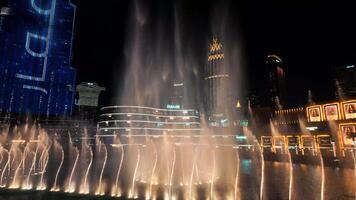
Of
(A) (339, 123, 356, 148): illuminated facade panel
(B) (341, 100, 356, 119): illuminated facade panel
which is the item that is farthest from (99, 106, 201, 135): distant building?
(A) (339, 123, 356, 148): illuminated facade panel

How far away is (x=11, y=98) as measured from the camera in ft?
287

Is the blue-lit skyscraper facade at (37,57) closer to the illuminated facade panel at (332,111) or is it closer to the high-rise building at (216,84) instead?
the high-rise building at (216,84)

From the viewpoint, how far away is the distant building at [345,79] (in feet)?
271

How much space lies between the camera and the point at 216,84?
175250 mm

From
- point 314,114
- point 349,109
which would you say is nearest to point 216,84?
point 314,114

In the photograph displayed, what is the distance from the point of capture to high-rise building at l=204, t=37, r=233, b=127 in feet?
547

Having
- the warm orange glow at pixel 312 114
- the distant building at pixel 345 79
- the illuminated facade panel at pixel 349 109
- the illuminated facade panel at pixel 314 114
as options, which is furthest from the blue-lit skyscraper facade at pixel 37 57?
the distant building at pixel 345 79

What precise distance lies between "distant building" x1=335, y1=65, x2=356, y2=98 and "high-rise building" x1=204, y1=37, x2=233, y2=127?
7781 cm

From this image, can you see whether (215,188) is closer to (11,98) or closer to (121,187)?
(121,187)

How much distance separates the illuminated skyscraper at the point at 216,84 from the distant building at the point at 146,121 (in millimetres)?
52983

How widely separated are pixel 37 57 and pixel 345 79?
11673 cm

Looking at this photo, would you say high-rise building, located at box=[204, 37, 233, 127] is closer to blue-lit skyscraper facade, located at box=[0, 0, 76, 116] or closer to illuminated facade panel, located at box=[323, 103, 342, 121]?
blue-lit skyscraper facade, located at box=[0, 0, 76, 116]

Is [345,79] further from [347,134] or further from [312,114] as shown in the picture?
[347,134]

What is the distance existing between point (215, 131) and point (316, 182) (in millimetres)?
92957
